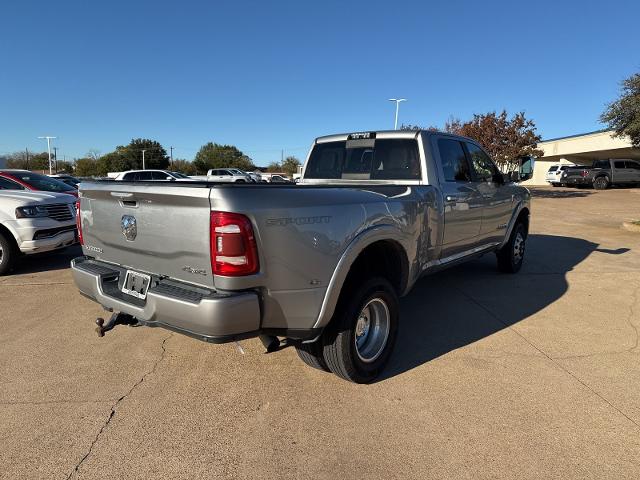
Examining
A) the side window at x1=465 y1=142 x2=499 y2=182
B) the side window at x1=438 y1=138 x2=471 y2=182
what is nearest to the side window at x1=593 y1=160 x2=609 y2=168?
the side window at x1=465 y1=142 x2=499 y2=182

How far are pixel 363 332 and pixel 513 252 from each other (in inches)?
164

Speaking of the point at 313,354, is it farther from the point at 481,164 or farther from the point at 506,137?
the point at 506,137

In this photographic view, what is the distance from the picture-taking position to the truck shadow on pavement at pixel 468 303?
402 centimetres

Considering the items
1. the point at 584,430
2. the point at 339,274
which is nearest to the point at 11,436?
the point at 339,274

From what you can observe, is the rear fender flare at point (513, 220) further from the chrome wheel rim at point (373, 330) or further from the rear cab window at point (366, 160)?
the chrome wheel rim at point (373, 330)

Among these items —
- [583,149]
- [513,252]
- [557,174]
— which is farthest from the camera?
[583,149]

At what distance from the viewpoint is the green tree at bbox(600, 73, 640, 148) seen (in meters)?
18.1

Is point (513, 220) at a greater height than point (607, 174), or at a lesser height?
lesser

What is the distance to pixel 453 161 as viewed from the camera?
4.83 meters

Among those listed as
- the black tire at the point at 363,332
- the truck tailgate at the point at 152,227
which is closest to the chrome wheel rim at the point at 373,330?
the black tire at the point at 363,332

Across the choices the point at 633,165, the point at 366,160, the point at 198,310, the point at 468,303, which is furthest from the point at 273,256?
the point at 633,165

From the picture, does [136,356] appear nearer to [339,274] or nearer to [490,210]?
[339,274]

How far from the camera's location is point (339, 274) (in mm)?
2834

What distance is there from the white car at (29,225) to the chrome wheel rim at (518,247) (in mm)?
7072
